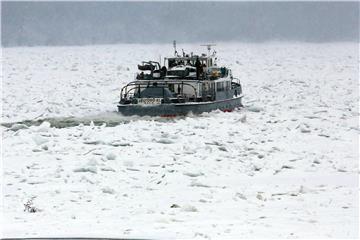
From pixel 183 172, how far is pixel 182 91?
1020cm

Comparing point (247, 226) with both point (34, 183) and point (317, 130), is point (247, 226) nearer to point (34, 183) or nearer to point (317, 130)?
point (34, 183)

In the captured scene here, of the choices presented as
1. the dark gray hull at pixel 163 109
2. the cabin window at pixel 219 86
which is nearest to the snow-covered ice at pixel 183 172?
the dark gray hull at pixel 163 109

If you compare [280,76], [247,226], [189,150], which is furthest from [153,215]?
[280,76]

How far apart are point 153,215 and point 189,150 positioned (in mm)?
5510

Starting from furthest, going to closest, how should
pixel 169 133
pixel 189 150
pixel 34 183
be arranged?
pixel 169 133 < pixel 189 150 < pixel 34 183

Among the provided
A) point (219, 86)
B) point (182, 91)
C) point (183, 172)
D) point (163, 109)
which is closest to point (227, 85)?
point (219, 86)

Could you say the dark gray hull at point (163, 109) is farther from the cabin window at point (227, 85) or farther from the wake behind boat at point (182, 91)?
the cabin window at point (227, 85)

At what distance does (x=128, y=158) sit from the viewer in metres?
14.4

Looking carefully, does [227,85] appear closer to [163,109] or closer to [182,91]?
[182,91]

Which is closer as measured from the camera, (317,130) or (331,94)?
(317,130)

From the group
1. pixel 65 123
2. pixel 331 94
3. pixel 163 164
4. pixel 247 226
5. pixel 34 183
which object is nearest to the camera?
pixel 247 226

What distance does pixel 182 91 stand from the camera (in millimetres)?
23312

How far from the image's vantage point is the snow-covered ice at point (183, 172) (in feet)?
30.8

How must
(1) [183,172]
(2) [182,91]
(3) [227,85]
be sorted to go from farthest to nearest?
(3) [227,85], (2) [182,91], (1) [183,172]
